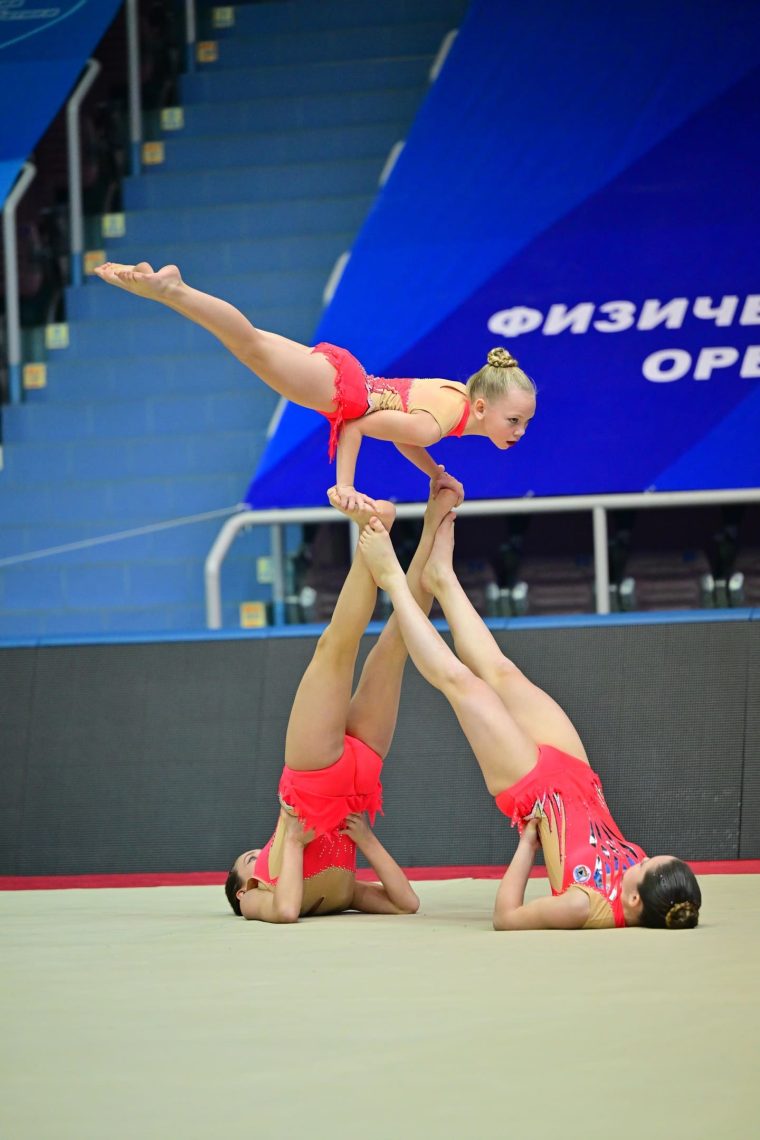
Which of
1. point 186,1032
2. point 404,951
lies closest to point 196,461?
point 404,951

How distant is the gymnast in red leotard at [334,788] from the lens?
151 inches

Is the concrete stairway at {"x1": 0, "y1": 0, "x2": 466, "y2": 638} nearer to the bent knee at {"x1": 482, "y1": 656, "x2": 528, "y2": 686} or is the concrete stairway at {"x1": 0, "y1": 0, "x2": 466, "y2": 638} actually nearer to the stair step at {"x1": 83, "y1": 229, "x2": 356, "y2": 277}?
the stair step at {"x1": 83, "y1": 229, "x2": 356, "y2": 277}

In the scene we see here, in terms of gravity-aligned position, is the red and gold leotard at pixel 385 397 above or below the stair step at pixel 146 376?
below

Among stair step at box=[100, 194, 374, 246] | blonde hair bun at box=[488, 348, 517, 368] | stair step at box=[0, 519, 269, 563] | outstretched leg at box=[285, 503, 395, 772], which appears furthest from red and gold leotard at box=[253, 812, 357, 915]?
stair step at box=[100, 194, 374, 246]

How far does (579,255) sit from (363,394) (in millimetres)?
Result: 3322

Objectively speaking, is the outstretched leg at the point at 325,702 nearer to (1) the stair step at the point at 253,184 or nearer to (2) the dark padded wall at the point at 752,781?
A: (2) the dark padded wall at the point at 752,781

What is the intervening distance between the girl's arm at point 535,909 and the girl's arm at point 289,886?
0.53 m

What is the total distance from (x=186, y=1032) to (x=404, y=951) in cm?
85

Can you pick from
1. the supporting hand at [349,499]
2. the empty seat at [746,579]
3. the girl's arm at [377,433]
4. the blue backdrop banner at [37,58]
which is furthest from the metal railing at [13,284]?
the supporting hand at [349,499]

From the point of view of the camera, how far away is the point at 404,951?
3.22 metres

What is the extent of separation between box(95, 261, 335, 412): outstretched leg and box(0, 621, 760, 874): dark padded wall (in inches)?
53.0

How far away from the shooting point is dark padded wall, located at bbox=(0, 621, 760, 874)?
4891 mm

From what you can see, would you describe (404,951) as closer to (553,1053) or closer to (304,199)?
(553,1053)

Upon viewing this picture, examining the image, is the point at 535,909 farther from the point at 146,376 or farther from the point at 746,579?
the point at 146,376
